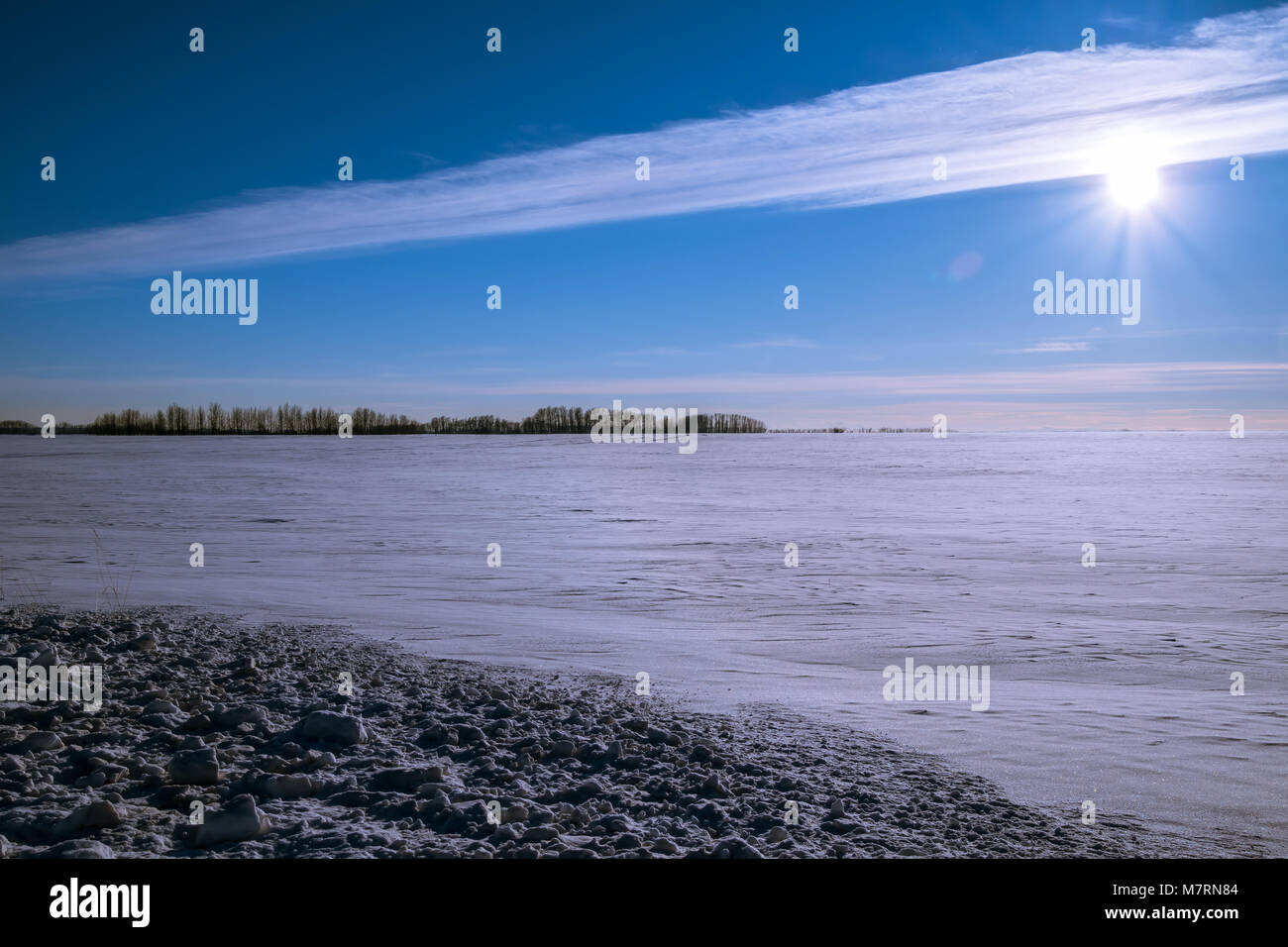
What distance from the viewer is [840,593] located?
39.3 ft

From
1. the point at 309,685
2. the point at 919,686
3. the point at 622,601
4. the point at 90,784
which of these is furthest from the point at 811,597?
the point at 90,784

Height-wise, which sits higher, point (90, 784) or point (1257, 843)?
point (90, 784)

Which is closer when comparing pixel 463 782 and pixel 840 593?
pixel 463 782

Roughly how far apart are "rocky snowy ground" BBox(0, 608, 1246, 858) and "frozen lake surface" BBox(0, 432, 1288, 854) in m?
0.65

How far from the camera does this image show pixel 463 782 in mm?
4855

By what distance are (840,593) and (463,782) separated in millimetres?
8082

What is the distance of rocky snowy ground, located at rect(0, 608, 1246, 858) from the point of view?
412 cm

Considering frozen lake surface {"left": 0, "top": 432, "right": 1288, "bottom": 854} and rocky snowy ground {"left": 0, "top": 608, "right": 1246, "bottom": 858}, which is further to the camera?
frozen lake surface {"left": 0, "top": 432, "right": 1288, "bottom": 854}

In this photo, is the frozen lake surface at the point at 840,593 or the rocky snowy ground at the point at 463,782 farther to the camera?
the frozen lake surface at the point at 840,593

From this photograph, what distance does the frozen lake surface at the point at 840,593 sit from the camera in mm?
6148

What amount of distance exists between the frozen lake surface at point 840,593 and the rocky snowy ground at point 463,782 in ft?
2.15
